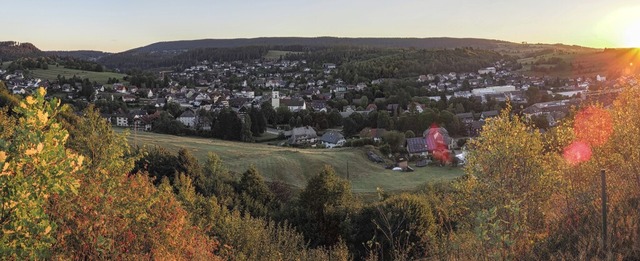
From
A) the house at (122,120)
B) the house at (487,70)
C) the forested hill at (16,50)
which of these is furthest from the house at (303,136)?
the forested hill at (16,50)

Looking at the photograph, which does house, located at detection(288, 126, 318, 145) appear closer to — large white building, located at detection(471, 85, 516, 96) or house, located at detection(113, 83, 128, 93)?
house, located at detection(113, 83, 128, 93)

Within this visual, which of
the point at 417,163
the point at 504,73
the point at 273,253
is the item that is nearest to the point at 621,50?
the point at 504,73

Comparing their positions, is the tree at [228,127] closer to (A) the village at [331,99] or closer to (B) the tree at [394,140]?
Result: (A) the village at [331,99]

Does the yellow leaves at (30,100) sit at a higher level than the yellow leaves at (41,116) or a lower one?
higher

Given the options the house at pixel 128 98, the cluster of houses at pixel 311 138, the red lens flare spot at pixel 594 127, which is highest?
the red lens flare spot at pixel 594 127

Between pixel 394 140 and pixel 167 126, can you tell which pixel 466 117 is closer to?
pixel 394 140

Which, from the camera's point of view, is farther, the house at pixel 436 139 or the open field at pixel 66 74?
the open field at pixel 66 74
